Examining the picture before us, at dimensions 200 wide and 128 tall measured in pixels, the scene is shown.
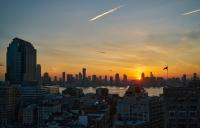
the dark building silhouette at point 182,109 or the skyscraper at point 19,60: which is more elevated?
the skyscraper at point 19,60

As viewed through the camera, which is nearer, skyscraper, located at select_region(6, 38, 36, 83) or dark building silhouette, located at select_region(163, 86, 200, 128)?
dark building silhouette, located at select_region(163, 86, 200, 128)

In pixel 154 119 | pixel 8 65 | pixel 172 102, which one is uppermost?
pixel 8 65

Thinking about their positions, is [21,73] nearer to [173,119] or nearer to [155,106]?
[155,106]

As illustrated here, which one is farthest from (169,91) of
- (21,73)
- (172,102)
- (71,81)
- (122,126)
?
(71,81)

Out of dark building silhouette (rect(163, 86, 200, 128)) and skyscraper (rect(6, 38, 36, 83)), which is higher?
skyscraper (rect(6, 38, 36, 83))

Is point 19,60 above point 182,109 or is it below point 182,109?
above

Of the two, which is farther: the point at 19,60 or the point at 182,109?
the point at 19,60

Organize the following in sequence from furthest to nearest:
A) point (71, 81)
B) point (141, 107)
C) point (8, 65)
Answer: point (71, 81) < point (8, 65) < point (141, 107)

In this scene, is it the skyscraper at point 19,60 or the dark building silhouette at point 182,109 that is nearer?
the dark building silhouette at point 182,109
